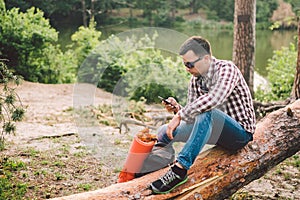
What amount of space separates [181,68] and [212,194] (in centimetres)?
631

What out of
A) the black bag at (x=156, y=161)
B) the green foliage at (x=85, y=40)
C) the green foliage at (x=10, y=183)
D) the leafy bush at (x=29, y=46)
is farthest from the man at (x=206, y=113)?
the green foliage at (x=85, y=40)

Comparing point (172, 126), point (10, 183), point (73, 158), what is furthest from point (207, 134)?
point (73, 158)

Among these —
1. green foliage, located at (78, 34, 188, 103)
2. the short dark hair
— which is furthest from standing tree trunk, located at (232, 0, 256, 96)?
the short dark hair

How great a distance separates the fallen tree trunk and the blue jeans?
5.1 inches

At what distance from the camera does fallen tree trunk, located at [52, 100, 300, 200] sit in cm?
269

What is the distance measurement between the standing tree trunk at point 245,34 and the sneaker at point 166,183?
393 centimetres

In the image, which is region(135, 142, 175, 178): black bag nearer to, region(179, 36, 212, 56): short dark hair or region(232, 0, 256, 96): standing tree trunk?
region(179, 36, 212, 56): short dark hair

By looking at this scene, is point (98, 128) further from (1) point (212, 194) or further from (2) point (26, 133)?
(1) point (212, 194)

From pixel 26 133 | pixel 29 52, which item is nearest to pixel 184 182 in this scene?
pixel 26 133

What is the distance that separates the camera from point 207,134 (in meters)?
2.70

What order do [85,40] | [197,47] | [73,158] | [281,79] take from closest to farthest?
[197,47] → [73,158] → [281,79] → [85,40]

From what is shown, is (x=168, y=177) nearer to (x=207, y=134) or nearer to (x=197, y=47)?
(x=207, y=134)

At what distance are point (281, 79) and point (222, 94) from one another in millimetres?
5256

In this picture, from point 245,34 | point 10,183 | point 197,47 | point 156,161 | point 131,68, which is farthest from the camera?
point 131,68
